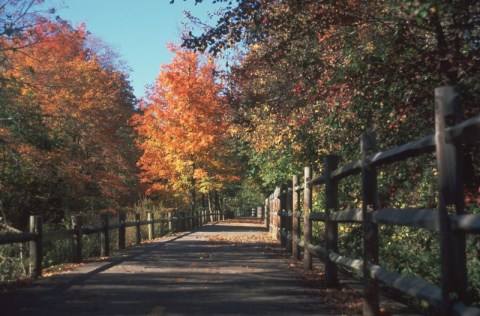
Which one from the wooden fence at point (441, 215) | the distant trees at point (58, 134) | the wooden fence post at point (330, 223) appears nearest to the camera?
the wooden fence at point (441, 215)

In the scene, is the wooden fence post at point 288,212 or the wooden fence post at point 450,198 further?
the wooden fence post at point 288,212

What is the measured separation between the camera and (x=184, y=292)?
23.7 feet

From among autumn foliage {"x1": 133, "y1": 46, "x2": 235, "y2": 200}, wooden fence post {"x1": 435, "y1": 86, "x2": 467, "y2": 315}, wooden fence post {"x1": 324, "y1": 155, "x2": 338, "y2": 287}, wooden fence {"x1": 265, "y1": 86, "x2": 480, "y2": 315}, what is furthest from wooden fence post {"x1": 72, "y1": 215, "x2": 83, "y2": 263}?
autumn foliage {"x1": 133, "y1": 46, "x2": 235, "y2": 200}

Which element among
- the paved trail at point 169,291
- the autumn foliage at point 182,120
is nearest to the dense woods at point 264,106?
the autumn foliage at point 182,120

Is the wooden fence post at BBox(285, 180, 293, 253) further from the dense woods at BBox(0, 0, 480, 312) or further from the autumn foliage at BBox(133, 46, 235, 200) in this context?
the autumn foliage at BBox(133, 46, 235, 200)

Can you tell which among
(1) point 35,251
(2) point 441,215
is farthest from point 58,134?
(2) point 441,215

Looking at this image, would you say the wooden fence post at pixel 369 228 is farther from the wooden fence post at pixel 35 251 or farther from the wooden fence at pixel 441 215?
the wooden fence post at pixel 35 251

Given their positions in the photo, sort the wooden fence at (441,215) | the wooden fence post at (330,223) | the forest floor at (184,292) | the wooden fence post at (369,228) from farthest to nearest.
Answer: the wooden fence post at (330,223)
the forest floor at (184,292)
the wooden fence post at (369,228)
the wooden fence at (441,215)

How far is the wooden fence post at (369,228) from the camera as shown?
5164mm

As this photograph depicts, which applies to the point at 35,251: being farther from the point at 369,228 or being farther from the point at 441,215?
the point at 441,215

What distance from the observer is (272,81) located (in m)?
20.8

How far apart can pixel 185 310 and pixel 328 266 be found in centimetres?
226

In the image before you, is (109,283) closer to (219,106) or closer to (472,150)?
(472,150)

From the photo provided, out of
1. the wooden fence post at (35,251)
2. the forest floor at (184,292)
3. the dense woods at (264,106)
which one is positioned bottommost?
the forest floor at (184,292)
